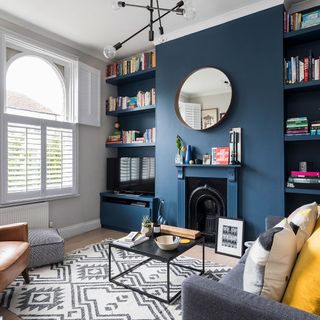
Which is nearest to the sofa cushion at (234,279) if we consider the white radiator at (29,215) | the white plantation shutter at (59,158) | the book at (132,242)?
the book at (132,242)

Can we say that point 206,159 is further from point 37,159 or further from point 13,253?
point 13,253

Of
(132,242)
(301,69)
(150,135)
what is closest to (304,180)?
(301,69)

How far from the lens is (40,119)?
3.47 metres

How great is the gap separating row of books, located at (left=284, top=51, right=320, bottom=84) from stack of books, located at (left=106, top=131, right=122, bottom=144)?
9.00ft

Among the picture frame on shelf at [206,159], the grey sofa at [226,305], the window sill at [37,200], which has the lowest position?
the grey sofa at [226,305]

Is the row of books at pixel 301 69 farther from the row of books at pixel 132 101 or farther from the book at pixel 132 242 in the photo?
the book at pixel 132 242

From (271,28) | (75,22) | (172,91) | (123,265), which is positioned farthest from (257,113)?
(75,22)

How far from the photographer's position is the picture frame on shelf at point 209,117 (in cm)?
337

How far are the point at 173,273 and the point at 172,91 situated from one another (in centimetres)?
247

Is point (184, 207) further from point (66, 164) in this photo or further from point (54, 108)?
point (54, 108)

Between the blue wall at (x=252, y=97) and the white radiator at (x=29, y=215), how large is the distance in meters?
2.22

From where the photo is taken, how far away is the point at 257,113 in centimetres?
306

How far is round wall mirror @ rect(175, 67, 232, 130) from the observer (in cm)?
331

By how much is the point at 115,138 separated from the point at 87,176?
0.83 metres
